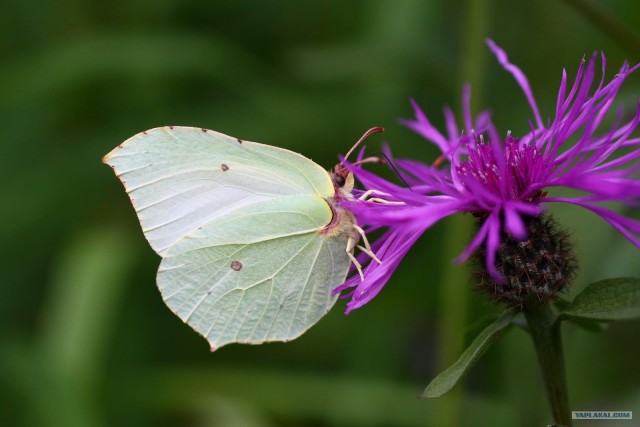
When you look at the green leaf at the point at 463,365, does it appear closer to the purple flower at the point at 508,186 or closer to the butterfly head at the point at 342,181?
the purple flower at the point at 508,186

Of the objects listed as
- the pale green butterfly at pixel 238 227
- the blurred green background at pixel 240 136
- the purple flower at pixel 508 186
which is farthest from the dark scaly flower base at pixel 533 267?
the blurred green background at pixel 240 136

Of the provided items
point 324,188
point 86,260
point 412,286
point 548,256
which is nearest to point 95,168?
point 86,260

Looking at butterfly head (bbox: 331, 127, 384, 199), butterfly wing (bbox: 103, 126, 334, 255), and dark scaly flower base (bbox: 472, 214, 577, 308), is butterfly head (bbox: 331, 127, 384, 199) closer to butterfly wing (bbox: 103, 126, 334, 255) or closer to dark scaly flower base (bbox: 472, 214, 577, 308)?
butterfly wing (bbox: 103, 126, 334, 255)

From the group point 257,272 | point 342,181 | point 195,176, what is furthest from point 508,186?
point 195,176

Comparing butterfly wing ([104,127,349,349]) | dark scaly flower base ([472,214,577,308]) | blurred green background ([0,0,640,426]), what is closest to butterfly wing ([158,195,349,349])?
butterfly wing ([104,127,349,349])

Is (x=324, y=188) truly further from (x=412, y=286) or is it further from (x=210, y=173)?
(x=412, y=286)

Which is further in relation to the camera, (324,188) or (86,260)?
(86,260)
